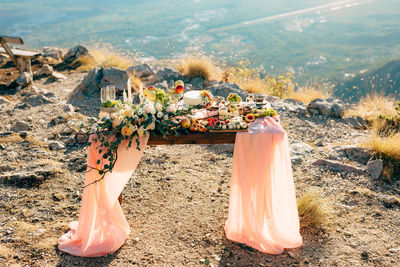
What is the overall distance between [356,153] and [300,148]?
73cm

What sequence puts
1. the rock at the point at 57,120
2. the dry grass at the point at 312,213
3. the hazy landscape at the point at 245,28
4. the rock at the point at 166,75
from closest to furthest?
the dry grass at the point at 312,213, the rock at the point at 57,120, the rock at the point at 166,75, the hazy landscape at the point at 245,28

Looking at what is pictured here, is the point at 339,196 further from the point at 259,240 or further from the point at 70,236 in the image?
the point at 70,236

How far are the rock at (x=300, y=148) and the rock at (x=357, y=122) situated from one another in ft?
5.76

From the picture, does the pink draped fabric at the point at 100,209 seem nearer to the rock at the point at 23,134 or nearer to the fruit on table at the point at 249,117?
the fruit on table at the point at 249,117

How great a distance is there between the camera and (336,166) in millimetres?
4406

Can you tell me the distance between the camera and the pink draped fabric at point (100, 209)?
269 cm

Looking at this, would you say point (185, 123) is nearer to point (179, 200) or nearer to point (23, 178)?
point (179, 200)

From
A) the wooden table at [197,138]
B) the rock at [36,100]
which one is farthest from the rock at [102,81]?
the wooden table at [197,138]

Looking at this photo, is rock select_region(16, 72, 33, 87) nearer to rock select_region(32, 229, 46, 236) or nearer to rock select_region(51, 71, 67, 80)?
rock select_region(51, 71, 67, 80)

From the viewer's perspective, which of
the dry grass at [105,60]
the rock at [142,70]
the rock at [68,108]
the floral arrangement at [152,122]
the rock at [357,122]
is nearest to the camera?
the floral arrangement at [152,122]

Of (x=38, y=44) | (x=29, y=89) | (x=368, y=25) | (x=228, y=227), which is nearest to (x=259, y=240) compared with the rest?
(x=228, y=227)

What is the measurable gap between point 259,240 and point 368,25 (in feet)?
355

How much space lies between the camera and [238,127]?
272 cm

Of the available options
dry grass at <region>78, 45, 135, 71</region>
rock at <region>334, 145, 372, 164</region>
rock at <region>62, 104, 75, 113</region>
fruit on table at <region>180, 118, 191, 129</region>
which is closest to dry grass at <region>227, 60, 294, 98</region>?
dry grass at <region>78, 45, 135, 71</region>
